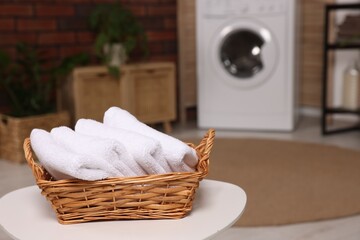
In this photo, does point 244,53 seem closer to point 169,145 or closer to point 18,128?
point 18,128

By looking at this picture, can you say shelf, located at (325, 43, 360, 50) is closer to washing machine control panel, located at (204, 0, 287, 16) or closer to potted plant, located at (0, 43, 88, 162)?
washing machine control panel, located at (204, 0, 287, 16)

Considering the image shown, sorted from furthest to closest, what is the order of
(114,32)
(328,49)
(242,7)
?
(242,7), (328,49), (114,32)

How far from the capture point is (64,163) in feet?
3.14

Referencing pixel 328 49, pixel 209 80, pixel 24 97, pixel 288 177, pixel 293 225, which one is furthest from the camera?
pixel 209 80

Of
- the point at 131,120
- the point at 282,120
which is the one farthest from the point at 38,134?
the point at 282,120

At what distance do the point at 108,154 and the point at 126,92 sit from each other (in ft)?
8.42

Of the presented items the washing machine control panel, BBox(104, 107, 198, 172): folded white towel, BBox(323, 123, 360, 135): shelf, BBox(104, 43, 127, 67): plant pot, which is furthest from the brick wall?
BBox(104, 107, 198, 172): folded white towel

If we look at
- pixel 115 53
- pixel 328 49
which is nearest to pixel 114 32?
pixel 115 53

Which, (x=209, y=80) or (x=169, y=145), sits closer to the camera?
(x=169, y=145)

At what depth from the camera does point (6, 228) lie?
0.94m

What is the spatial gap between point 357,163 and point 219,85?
1276 millimetres

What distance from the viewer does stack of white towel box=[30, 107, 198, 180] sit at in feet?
3.16

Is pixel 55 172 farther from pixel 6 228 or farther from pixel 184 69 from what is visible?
pixel 184 69

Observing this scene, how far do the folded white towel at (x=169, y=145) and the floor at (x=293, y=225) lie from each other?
841 mm
